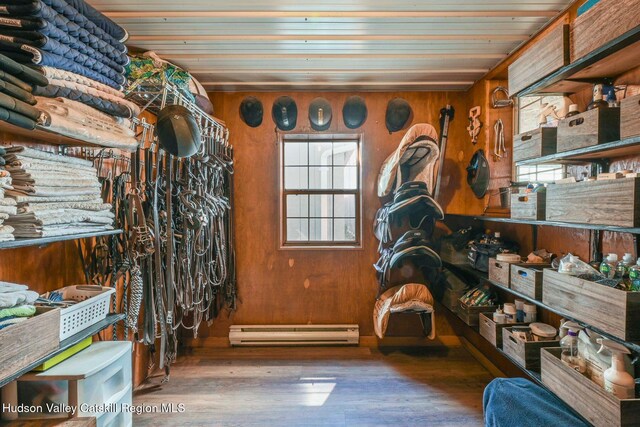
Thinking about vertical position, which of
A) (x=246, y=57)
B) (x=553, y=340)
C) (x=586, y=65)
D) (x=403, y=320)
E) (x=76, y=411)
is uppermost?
(x=246, y=57)

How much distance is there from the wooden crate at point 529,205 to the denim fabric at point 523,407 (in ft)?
3.12

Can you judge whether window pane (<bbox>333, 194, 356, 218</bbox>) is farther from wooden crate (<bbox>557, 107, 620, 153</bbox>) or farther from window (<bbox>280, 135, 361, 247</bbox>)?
wooden crate (<bbox>557, 107, 620, 153</bbox>)

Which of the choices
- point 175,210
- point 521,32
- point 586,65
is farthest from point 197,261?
point 521,32

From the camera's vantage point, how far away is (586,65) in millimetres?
1603

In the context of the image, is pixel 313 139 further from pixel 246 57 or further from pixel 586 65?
pixel 586 65

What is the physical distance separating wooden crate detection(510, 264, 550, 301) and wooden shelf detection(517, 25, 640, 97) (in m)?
1.06

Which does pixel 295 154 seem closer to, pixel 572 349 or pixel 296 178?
pixel 296 178

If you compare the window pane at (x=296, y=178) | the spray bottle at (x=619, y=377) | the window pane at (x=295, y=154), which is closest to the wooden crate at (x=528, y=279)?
the spray bottle at (x=619, y=377)

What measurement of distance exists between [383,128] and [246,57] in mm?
1553

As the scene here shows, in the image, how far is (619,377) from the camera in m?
1.34

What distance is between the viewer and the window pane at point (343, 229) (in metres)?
3.68

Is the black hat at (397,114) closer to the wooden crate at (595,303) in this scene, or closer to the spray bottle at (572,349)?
the wooden crate at (595,303)

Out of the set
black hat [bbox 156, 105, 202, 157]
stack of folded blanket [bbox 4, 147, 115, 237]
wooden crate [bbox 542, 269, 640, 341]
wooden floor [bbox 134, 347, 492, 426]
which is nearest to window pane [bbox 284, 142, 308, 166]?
black hat [bbox 156, 105, 202, 157]

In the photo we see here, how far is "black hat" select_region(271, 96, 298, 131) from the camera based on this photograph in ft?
11.1
